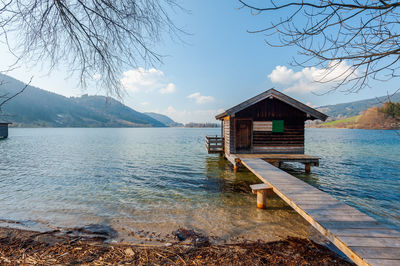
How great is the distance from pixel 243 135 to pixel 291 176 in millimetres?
6111

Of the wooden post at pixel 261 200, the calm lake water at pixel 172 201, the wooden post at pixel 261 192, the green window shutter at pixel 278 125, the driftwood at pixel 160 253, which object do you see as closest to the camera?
the driftwood at pixel 160 253

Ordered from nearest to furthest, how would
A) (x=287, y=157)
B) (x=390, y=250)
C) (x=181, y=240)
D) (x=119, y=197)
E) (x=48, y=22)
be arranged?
1. (x=48, y=22)
2. (x=390, y=250)
3. (x=181, y=240)
4. (x=119, y=197)
5. (x=287, y=157)

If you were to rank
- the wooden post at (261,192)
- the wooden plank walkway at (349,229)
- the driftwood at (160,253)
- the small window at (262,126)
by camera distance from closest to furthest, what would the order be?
the wooden plank walkway at (349,229) → the driftwood at (160,253) → the wooden post at (261,192) → the small window at (262,126)

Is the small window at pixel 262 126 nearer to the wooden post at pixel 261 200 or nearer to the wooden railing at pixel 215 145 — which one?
the wooden railing at pixel 215 145

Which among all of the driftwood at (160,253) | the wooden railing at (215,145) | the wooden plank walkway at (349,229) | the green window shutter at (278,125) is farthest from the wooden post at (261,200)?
the wooden railing at (215,145)

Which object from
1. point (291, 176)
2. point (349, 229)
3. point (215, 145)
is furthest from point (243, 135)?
point (349, 229)

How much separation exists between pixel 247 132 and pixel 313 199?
28.9ft

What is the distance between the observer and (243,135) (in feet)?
47.2

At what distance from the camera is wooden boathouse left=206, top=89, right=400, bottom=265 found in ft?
11.4

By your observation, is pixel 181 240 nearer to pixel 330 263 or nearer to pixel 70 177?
pixel 330 263

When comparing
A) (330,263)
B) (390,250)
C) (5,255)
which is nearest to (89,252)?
(5,255)

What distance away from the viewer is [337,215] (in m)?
4.64

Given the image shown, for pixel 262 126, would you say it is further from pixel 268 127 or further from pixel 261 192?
pixel 261 192

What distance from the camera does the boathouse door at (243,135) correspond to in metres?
14.3
